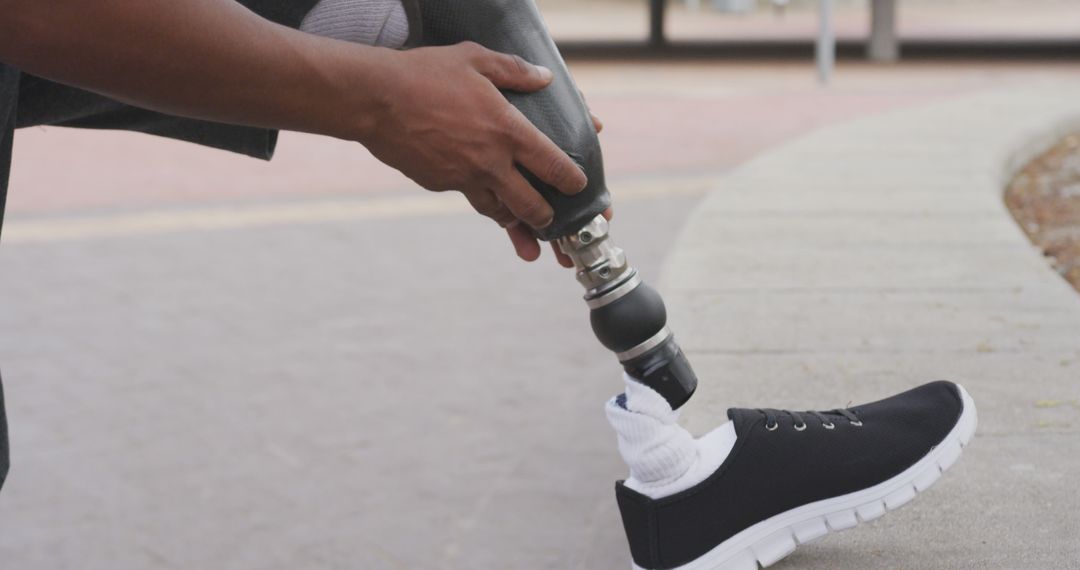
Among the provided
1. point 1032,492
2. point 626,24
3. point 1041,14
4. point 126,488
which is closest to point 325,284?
point 126,488

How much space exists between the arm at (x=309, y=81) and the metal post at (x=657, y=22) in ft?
66.3

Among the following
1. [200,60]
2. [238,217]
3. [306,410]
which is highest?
[200,60]

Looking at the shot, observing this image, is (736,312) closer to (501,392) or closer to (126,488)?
(501,392)

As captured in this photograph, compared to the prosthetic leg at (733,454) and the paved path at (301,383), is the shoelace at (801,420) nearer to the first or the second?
the prosthetic leg at (733,454)

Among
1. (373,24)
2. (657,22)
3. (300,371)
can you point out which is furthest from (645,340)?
(657,22)

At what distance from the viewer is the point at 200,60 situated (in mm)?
1275

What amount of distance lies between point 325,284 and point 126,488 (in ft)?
6.65

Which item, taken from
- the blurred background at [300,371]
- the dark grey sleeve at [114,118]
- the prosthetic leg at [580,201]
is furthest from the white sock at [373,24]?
the blurred background at [300,371]

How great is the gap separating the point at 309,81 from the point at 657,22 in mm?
20398

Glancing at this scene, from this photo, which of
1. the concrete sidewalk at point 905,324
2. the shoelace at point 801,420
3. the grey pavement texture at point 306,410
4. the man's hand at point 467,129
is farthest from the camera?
the grey pavement texture at point 306,410

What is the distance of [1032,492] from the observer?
2.07 metres

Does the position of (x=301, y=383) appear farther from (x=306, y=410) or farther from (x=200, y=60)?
(x=200, y=60)

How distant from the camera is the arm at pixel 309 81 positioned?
1229 millimetres

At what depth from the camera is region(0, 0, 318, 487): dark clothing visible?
1530 millimetres
